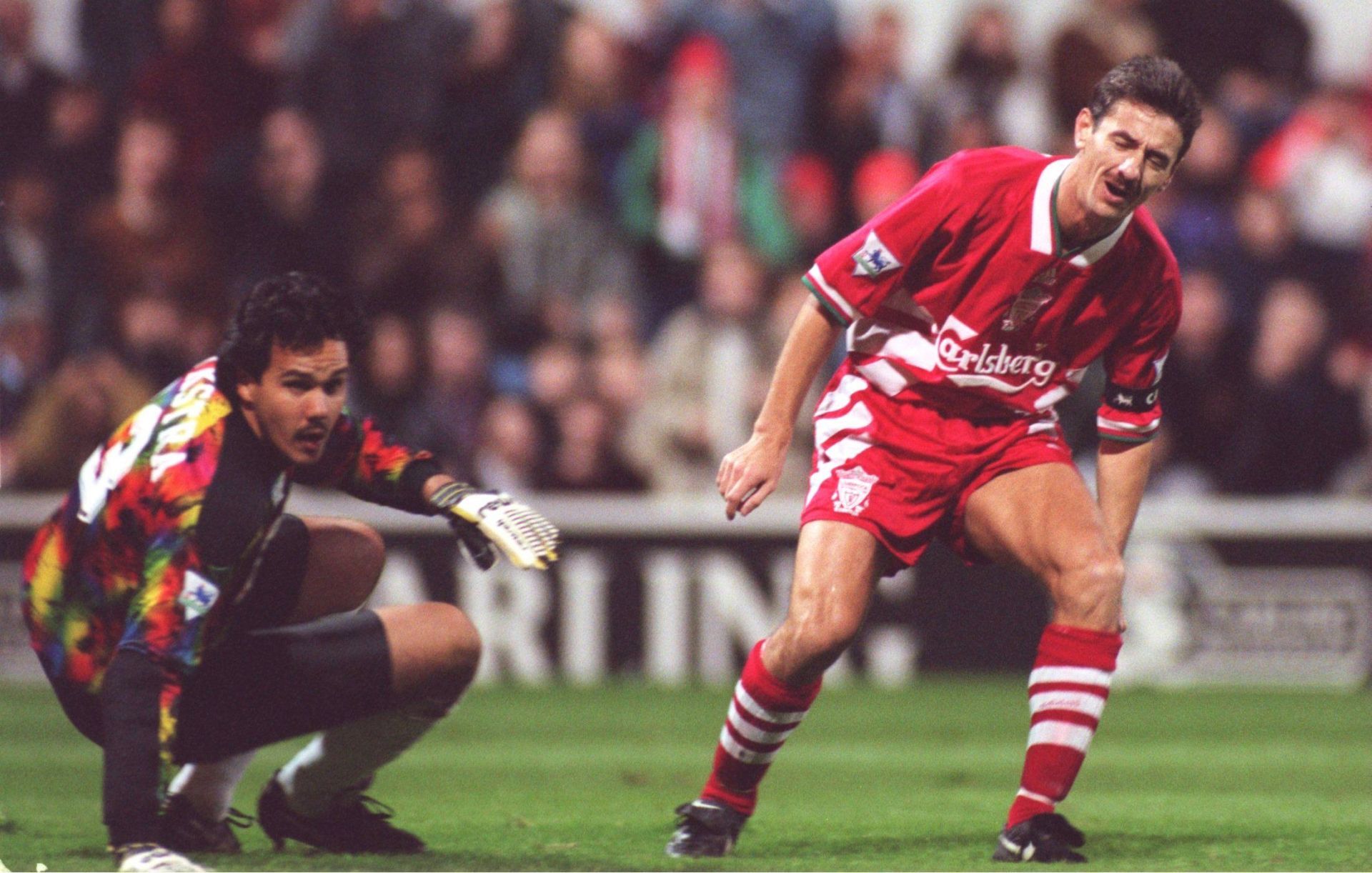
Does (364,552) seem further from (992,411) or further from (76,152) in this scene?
(76,152)

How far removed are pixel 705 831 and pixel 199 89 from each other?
25.4ft

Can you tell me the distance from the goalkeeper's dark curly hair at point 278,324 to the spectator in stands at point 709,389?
6486 millimetres

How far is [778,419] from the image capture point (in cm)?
488

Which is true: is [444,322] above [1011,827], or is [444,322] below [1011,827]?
above

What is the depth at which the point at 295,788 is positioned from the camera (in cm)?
486

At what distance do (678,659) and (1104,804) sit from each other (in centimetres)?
454

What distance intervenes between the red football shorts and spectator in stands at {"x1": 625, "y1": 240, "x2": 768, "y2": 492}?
563 centimetres

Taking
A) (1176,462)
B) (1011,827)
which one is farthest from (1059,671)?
(1176,462)

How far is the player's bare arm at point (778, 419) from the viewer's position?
4785 mm

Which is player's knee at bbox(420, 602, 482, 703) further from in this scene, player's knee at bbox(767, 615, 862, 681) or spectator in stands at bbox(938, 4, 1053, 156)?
spectator in stands at bbox(938, 4, 1053, 156)

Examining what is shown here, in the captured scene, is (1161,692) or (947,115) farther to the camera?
(947,115)

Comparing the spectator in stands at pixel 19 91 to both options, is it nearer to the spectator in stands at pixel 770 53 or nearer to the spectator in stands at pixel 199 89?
the spectator in stands at pixel 199 89

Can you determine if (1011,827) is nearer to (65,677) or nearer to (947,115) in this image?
(65,677)

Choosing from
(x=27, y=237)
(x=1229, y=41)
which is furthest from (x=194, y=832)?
(x=1229, y=41)
